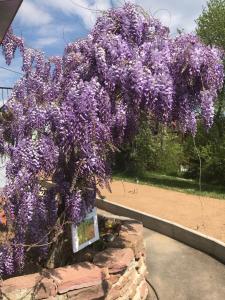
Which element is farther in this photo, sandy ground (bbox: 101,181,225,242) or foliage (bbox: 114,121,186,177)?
foliage (bbox: 114,121,186,177)

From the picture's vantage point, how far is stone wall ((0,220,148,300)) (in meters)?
5.13

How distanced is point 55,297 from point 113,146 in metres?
1.86

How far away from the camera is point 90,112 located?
5.36m

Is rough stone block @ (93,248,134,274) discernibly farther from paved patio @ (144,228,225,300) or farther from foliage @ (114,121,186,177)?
foliage @ (114,121,186,177)

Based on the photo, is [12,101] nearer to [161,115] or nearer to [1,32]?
[1,32]

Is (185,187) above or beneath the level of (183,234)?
above

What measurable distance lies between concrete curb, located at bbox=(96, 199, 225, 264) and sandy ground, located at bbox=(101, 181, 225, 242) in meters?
0.46

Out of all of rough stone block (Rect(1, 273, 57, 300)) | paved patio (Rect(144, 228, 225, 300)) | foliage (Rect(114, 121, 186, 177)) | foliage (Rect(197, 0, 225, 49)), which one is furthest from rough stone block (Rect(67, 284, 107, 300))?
foliage (Rect(197, 0, 225, 49))

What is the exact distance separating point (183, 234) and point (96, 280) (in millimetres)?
4191

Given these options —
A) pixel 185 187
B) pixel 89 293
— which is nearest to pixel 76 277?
pixel 89 293

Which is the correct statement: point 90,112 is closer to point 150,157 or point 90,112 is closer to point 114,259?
point 114,259

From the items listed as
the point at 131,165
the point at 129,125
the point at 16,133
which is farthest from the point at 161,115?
the point at 131,165

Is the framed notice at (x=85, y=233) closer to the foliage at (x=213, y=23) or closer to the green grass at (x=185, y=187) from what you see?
the green grass at (x=185, y=187)

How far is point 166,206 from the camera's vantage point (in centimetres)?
1262
